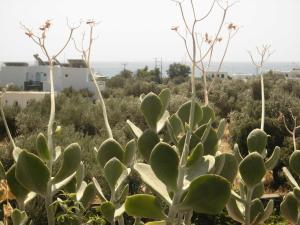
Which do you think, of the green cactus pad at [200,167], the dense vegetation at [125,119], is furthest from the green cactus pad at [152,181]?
the dense vegetation at [125,119]

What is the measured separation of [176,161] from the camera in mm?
1472

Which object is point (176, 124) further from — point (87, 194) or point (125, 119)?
point (125, 119)

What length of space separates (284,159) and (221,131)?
14.6ft

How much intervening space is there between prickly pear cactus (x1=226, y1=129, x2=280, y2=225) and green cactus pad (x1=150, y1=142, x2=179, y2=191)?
35cm

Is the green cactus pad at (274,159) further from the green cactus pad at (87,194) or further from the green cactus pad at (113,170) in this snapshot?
the green cactus pad at (87,194)

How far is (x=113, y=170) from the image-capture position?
63.6 inches

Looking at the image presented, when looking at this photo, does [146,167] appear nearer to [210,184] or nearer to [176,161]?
[176,161]

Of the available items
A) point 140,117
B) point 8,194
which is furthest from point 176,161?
point 140,117

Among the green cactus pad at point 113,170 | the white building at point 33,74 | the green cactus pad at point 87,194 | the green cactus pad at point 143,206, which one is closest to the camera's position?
the green cactus pad at point 143,206

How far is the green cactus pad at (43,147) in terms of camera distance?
1.67m

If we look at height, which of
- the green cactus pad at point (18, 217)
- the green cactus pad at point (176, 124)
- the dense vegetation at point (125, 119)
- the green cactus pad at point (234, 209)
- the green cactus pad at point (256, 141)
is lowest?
the dense vegetation at point (125, 119)

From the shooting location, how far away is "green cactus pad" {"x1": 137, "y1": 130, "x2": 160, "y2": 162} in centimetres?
174

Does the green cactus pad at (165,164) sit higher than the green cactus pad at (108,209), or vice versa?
the green cactus pad at (165,164)

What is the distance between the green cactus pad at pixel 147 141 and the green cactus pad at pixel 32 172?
392mm
